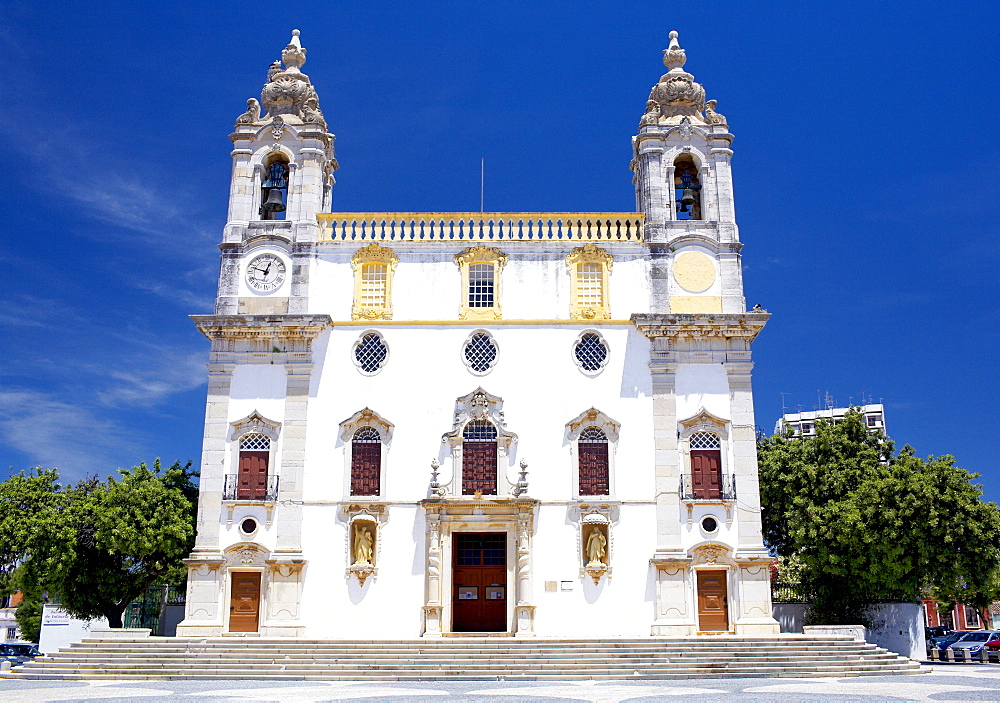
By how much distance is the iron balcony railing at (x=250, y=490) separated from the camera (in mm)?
25125

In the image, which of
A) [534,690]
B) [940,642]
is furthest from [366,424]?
[940,642]

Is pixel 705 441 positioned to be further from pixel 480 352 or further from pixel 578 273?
pixel 480 352

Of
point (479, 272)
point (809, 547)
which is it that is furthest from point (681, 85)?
point (809, 547)

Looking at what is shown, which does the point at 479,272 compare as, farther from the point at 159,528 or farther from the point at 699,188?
the point at 159,528

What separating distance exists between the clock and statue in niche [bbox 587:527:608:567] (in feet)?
36.8

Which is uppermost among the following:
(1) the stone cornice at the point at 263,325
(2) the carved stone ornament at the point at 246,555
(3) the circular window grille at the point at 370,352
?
(1) the stone cornice at the point at 263,325

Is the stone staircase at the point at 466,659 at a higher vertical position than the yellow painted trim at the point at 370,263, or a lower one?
lower

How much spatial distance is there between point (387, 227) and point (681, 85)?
9822mm

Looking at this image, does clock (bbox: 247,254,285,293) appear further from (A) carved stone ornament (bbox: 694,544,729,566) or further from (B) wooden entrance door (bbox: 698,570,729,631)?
(B) wooden entrance door (bbox: 698,570,729,631)

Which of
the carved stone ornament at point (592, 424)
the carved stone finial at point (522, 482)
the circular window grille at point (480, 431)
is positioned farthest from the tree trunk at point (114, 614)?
the carved stone ornament at point (592, 424)

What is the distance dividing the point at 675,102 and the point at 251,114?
1284 cm

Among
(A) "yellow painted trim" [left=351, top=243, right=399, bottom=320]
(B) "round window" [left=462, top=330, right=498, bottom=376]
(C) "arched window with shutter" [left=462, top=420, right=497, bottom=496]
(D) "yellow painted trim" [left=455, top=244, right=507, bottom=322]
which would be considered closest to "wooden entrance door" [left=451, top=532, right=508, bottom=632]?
(C) "arched window with shutter" [left=462, top=420, right=497, bottom=496]

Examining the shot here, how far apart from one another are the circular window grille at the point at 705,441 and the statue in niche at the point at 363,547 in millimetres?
8908

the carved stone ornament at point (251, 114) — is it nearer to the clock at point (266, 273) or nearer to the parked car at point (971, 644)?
the clock at point (266, 273)
